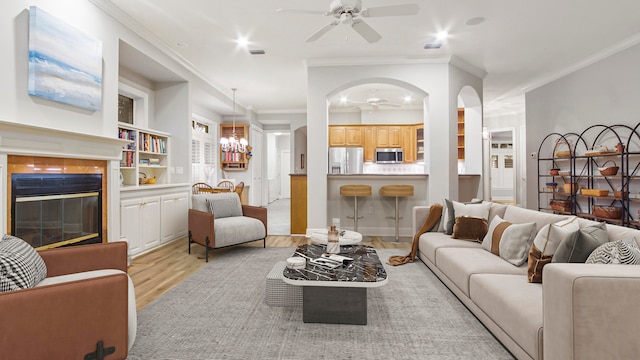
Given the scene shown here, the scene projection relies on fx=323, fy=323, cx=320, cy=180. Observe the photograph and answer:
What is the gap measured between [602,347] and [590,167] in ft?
17.9

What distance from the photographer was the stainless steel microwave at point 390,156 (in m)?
8.33

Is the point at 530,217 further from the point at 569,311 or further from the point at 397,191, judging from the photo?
the point at 397,191

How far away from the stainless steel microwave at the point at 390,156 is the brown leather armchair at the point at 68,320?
7.28m

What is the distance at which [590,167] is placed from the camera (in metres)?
5.52

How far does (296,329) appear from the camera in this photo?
2.24 meters

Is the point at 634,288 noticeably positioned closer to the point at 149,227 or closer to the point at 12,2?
the point at 12,2

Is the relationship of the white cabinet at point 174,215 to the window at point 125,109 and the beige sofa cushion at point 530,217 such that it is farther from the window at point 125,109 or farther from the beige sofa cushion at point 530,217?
the beige sofa cushion at point 530,217

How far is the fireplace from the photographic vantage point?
8.80ft

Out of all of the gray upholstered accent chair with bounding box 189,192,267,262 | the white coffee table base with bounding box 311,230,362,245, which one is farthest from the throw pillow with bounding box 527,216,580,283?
the gray upholstered accent chair with bounding box 189,192,267,262

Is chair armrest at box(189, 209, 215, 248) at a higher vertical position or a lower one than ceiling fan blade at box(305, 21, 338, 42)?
lower

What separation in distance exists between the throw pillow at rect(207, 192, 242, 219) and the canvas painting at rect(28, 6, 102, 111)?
5.86 ft

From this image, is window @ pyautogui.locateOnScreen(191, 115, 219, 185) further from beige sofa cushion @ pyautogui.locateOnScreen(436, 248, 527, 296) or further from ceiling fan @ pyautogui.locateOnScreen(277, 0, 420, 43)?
beige sofa cushion @ pyautogui.locateOnScreen(436, 248, 527, 296)

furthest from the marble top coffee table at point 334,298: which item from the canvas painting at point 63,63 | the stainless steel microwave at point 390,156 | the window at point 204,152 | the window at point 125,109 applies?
the stainless steel microwave at point 390,156

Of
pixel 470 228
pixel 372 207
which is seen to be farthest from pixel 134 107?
pixel 470 228
